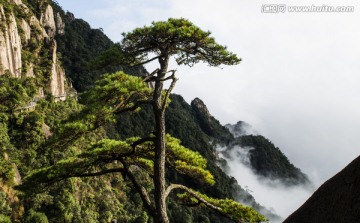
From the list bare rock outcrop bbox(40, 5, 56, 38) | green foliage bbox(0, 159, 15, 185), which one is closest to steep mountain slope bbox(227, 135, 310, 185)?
bare rock outcrop bbox(40, 5, 56, 38)

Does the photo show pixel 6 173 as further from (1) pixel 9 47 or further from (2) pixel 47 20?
(2) pixel 47 20

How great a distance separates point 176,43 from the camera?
9.53 meters

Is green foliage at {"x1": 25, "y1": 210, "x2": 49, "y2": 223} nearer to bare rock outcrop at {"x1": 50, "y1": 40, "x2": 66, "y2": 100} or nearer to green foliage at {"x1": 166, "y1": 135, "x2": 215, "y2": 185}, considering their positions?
green foliage at {"x1": 166, "y1": 135, "x2": 215, "y2": 185}

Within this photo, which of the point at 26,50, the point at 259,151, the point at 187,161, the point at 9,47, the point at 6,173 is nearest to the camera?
the point at 187,161

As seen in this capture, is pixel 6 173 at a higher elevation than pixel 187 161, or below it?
higher

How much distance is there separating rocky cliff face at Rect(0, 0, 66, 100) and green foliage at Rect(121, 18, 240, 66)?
51.1 meters

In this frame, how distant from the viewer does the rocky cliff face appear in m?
57.1

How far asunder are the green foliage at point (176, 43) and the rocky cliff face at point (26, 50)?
2010 inches

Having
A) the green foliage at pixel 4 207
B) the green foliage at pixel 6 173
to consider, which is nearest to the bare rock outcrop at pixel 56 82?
the green foliage at pixel 6 173

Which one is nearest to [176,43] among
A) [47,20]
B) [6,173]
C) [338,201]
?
[338,201]

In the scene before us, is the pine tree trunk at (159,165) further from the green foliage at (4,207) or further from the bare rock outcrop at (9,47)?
the bare rock outcrop at (9,47)

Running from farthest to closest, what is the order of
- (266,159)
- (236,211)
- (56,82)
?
(266,159) → (56,82) → (236,211)

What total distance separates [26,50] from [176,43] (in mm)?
68016

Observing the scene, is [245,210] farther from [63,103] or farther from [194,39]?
[63,103]
